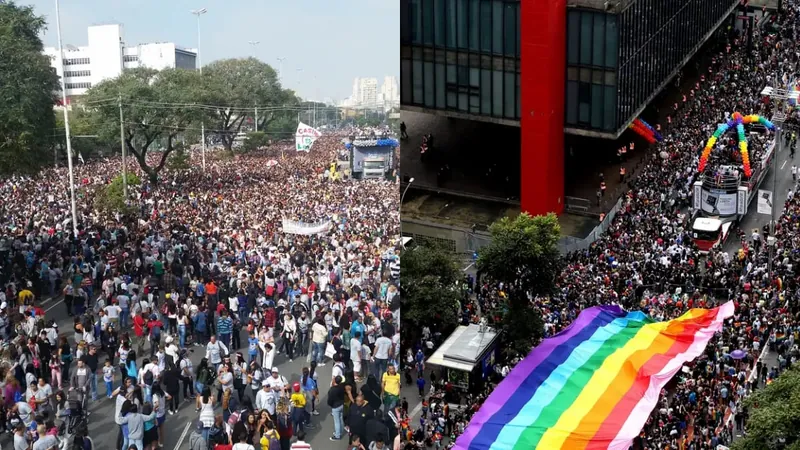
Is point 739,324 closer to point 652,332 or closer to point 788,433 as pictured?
point 652,332

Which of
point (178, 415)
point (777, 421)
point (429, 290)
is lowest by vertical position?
point (777, 421)

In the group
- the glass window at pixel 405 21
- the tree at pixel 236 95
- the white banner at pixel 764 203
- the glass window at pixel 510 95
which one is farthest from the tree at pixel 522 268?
the glass window at pixel 405 21

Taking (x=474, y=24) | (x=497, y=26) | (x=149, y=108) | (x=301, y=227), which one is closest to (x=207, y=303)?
(x=301, y=227)

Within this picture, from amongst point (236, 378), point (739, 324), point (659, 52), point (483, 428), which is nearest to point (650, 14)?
point (659, 52)

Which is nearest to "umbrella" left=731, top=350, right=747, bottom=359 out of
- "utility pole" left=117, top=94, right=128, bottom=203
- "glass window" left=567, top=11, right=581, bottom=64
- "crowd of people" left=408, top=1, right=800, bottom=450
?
"crowd of people" left=408, top=1, right=800, bottom=450

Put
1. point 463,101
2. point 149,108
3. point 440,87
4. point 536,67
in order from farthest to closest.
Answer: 1. point 440,87
2. point 463,101
3. point 536,67
4. point 149,108

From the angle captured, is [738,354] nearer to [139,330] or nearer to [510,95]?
[139,330]
